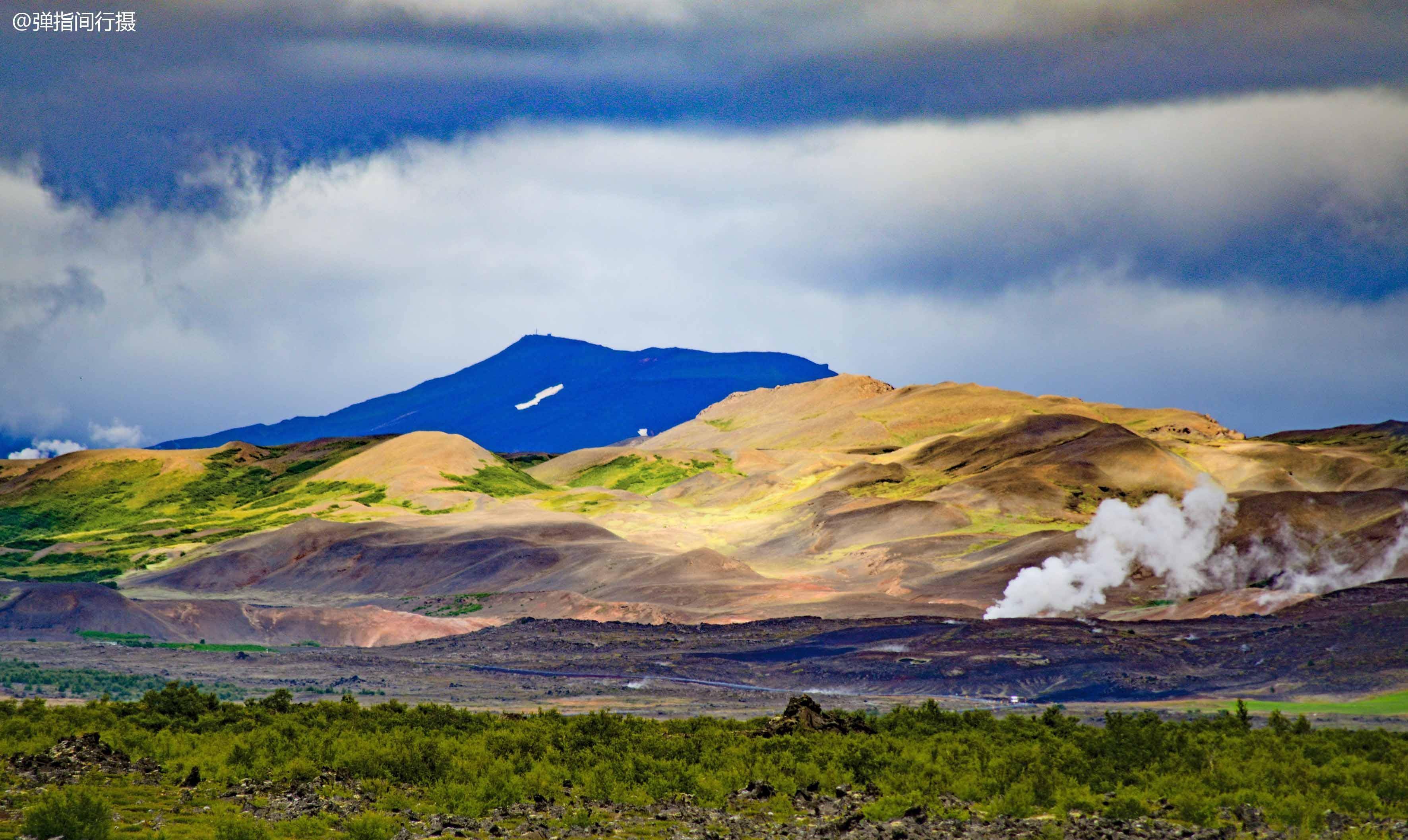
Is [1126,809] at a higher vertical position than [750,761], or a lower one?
lower

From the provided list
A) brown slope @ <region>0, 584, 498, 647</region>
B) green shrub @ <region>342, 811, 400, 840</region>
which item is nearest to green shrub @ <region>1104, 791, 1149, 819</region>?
green shrub @ <region>342, 811, 400, 840</region>

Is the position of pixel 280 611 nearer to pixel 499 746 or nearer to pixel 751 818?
pixel 499 746

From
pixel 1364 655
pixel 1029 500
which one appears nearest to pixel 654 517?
pixel 1029 500

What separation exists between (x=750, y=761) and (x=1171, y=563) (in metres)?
90.7

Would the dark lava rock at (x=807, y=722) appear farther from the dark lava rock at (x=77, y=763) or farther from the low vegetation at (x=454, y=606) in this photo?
the low vegetation at (x=454, y=606)

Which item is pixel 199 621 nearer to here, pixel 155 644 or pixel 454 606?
pixel 155 644

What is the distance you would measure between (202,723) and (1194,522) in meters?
99.4

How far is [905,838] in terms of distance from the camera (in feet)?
85.3

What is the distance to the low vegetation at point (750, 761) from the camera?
29.1m

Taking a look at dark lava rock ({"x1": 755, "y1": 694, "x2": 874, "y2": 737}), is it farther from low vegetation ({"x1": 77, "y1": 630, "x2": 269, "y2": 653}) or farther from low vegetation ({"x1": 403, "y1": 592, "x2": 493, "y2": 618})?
low vegetation ({"x1": 403, "y1": 592, "x2": 493, "y2": 618})

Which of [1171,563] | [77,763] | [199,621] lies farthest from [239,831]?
[1171,563]

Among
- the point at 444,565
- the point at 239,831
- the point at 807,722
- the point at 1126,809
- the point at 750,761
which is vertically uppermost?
the point at 444,565

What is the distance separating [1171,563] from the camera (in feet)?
386

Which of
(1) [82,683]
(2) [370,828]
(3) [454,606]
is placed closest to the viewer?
(2) [370,828]
